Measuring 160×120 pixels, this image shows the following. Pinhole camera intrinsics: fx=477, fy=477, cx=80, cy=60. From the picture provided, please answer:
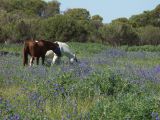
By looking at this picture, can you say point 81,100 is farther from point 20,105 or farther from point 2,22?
point 2,22

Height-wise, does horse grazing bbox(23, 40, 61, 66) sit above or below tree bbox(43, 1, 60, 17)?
below

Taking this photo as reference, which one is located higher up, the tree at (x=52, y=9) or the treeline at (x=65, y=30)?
the tree at (x=52, y=9)

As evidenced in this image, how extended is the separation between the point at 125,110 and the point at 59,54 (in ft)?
37.2

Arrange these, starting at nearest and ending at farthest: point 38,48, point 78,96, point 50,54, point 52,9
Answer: point 78,96, point 38,48, point 50,54, point 52,9

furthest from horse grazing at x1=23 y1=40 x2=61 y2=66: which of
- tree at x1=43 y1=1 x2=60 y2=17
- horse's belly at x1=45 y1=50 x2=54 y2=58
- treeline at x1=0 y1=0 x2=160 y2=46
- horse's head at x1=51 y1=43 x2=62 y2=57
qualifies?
tree at x1=43 y1=1 x2=60 y2=17

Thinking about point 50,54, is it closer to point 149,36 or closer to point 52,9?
point 149,36

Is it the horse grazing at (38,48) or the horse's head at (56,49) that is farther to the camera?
the horse's head at (56,49)

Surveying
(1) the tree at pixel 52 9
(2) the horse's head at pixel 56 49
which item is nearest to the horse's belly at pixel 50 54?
(2) the horse's head at pixel 56 49

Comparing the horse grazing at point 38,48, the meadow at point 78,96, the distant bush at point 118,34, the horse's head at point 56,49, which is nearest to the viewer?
the meadow at point 78,96

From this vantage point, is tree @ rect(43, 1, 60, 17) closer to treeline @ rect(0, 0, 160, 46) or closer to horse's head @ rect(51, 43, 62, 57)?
treeline @ rect(0, 0, 160, 46)

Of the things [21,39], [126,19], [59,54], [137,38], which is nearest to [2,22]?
[21,39]

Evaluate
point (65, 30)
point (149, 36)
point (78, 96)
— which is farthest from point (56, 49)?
point (149, 36)

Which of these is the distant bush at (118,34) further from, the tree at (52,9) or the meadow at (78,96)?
the meadow at (78,96)

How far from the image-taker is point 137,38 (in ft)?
161
